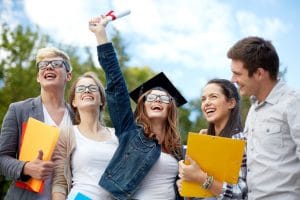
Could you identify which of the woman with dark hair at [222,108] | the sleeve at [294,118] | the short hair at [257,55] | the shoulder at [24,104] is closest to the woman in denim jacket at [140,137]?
the woman with dark hair at [222,108]

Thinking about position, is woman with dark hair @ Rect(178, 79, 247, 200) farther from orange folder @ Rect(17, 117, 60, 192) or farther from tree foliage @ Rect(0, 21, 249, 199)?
Answer: tree foliage @ Rect(0, 21, 249, 199)

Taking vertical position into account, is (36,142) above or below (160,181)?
above

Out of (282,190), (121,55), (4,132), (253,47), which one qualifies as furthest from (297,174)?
(121,55)

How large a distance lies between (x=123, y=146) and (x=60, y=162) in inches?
21.8

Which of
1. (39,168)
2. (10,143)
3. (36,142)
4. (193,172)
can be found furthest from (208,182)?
(10,143)

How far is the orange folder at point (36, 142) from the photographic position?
3754 mm

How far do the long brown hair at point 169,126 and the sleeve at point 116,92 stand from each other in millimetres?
145

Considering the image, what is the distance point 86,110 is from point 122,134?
17.5 inches

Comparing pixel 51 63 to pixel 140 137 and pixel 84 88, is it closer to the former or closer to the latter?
pixel 84 88

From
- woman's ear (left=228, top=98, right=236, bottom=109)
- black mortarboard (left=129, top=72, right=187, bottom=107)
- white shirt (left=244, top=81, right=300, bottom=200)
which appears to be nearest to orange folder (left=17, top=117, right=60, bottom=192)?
black mortarboard (left=129, top=72, right=187, bottom=107)

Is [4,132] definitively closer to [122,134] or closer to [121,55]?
[122,134]

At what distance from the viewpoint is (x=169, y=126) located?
4.19 metres

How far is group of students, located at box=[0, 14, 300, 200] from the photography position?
3.10 meters

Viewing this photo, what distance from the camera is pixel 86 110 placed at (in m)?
4.17
